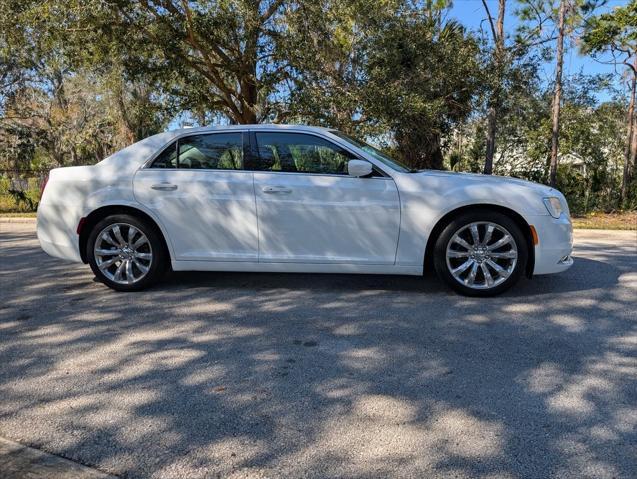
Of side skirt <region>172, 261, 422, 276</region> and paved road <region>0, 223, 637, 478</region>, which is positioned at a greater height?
side skirt <region>172, 261, 422, 276</region>

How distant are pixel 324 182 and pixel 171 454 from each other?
319 cm

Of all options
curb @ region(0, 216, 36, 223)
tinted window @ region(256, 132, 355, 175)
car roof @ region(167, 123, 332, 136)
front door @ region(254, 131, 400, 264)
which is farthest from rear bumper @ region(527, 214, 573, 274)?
curb @ region(0, 216, 36, 223)

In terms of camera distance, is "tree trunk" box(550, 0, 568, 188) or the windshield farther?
"tree trunk" box(550, 0, 568, 188)

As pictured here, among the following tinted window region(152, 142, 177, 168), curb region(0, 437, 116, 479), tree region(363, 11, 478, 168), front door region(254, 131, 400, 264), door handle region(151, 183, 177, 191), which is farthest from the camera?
tree region(363, 11, 478, 168)

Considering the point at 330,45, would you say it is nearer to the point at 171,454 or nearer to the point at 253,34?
the point at 253,34

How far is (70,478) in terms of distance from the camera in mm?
2338

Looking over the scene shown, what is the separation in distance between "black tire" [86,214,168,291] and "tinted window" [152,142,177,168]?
0.58 metres

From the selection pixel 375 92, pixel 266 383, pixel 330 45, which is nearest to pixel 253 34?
pixel 330 45

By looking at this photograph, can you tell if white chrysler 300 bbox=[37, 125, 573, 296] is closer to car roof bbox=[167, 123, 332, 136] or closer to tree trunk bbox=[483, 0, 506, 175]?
car roof bbox=[167, 123, 332, 136]

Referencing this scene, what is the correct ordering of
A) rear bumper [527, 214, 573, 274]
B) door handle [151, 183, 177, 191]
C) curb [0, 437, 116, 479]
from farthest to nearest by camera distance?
door handle [151, 183, 177, 191], rear bumper [527, 214, 573, 274], curb [0, 437, 116, 479]

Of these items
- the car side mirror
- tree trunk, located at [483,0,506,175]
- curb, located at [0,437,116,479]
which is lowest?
curb, located at [0,437,116,479]

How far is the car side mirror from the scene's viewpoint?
5090 millimetres

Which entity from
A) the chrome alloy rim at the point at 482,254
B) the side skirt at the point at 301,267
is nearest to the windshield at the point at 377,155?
the chrome alloy rim at the point at 482,254

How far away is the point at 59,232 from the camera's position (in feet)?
18.4
